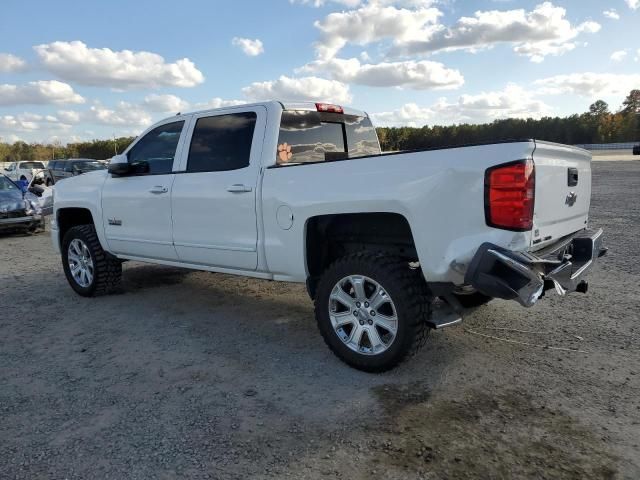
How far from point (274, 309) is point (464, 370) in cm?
228

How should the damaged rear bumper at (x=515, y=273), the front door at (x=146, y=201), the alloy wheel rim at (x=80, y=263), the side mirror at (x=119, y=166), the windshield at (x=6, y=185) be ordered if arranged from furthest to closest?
→ the windshield at (x=6, y=185)
the alloy wheel rim at (x=80, y=263)
the side mirror at (x=119, y=166)
the front door at (x=146, y=201)
the damaged rear bumper at (x=515, y=273)

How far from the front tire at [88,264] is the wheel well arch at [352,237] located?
9.93 feet

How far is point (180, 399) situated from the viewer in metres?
3.49

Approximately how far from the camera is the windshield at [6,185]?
12.3 metres

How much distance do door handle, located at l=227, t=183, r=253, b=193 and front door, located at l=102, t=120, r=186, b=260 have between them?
90 cm

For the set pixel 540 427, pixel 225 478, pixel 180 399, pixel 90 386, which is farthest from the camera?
pixel 90 386

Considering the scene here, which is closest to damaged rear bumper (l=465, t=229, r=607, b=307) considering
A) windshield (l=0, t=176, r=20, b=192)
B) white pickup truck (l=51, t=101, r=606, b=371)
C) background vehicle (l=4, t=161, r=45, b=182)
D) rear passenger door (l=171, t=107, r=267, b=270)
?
white pickup truck (l=51, t=101, r=606, b=371)

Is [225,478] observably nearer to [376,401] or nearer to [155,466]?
[155,466]

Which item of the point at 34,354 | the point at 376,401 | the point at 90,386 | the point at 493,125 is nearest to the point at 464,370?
the point at 376,401

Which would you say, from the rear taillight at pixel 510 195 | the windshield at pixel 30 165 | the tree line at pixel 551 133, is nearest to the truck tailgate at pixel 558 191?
the rear taillight at pixel 510 195

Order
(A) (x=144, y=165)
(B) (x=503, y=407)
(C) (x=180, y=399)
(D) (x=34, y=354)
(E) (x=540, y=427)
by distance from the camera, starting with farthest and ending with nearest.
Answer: (A) (x=144, y=165) → (D) (x=34, y=354) → (C) (x=180, y=399) → (B) (x=503, y=407) → (E) (x=540, y=427)

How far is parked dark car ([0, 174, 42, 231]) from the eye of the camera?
11555 millimetres

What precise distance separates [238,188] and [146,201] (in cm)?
141

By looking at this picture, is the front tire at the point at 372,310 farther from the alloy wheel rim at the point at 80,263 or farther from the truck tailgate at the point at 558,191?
the alloy wheel rim at the point at 80,263
